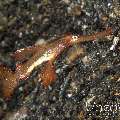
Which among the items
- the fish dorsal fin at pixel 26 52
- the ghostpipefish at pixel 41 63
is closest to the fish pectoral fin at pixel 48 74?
the ghostpipefish at pixel 41 63

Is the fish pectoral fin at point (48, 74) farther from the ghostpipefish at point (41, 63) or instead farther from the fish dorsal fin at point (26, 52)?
the fish dorsal fin at point (26, 52)

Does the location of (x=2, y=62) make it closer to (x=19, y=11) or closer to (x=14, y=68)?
(x=14, y=68)

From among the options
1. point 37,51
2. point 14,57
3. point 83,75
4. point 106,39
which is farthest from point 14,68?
point 106,39

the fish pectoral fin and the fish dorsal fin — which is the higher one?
the fish dorsal fin

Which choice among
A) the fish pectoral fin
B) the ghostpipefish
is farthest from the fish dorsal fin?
the fish pectoral fin

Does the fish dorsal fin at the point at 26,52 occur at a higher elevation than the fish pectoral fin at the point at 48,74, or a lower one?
higher

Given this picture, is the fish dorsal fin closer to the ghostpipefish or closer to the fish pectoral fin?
the ghostpipefish

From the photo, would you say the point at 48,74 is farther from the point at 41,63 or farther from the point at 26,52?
the point at 26,52

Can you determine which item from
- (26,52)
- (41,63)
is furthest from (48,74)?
(26,52)
